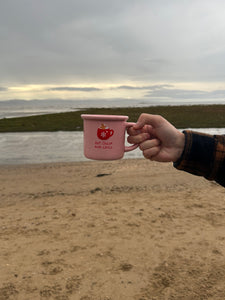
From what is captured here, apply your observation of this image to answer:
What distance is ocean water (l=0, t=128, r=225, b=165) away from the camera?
9.17 meters

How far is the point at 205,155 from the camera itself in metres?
1.74

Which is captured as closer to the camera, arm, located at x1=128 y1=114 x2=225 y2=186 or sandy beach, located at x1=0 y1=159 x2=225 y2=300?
arm, located at x1=128 y1=114 x2=225 y2=186

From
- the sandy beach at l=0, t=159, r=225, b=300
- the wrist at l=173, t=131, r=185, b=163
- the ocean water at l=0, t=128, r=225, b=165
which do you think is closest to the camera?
the wrist at l=173, t=131, r=185, b=163

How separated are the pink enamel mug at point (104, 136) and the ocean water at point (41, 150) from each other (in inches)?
286

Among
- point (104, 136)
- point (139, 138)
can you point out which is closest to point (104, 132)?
point (104, 136)

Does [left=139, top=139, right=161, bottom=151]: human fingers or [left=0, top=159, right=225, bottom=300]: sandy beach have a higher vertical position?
[left=139, top=139, right=161, bottom=151]: human fingers

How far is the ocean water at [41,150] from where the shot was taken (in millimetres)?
9170

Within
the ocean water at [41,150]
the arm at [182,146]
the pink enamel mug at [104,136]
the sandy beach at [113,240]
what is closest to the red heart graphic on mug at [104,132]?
the pink enamel mug at [104,136]

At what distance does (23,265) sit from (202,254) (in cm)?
208

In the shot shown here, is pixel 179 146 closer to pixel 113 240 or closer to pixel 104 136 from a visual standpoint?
pixel 104 136

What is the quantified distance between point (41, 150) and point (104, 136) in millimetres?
9313

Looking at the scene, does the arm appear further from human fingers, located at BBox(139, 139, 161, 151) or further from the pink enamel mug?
the pink enamel mug

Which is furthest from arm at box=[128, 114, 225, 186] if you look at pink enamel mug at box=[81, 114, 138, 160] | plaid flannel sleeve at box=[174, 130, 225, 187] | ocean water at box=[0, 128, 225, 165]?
ocean water at box=[0, 128, 225, 165]

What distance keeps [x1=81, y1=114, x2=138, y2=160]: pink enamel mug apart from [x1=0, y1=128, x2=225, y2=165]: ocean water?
7255 millimetres
